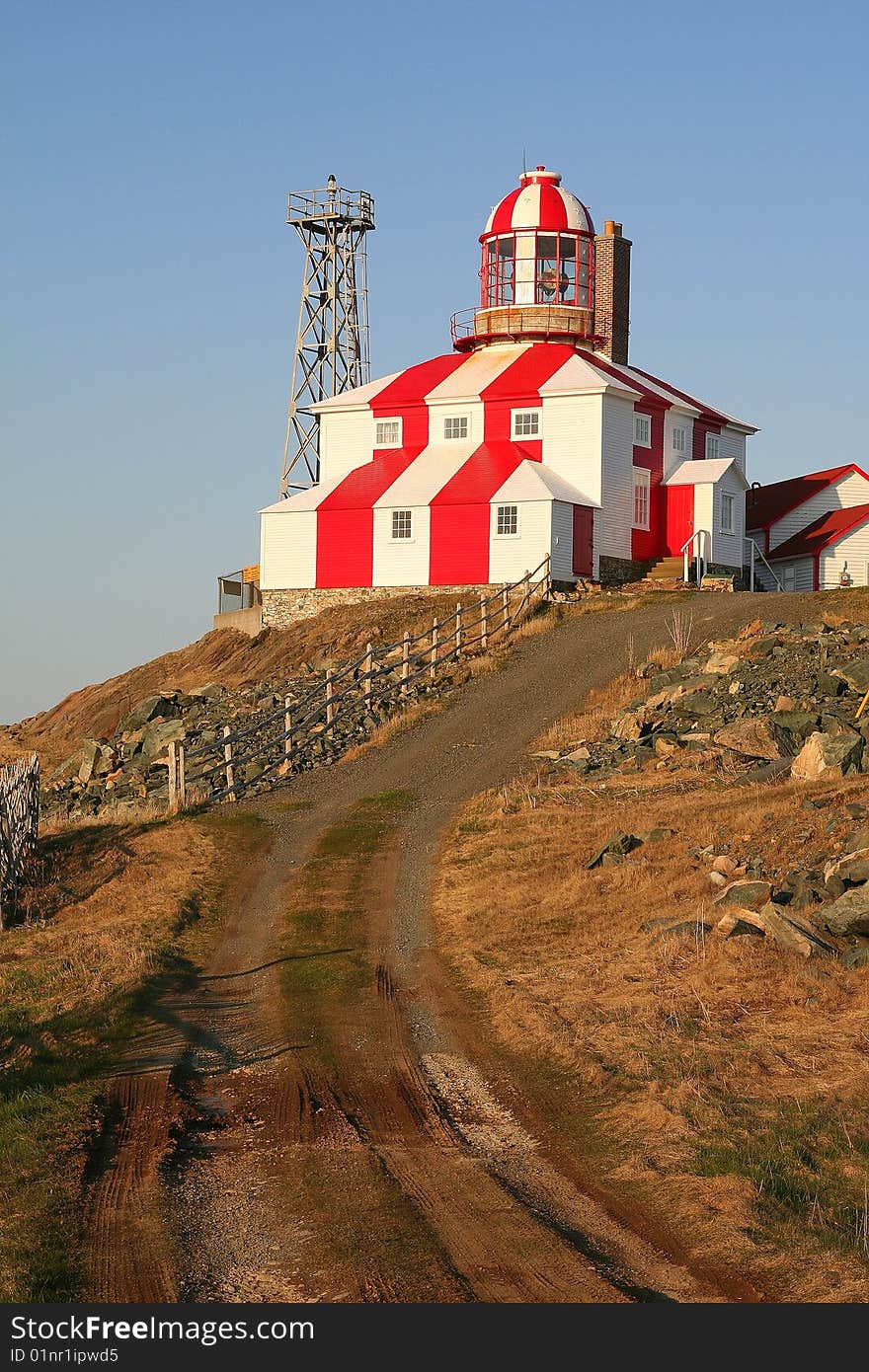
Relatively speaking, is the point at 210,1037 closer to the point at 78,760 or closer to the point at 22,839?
the point at 22,839

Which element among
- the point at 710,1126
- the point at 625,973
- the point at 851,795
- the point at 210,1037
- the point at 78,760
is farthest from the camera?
the point at 78,760

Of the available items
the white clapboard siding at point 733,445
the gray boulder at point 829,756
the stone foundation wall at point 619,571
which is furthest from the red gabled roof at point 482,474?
the gray boulder at point 829,756

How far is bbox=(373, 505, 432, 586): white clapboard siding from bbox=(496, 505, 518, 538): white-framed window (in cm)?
234

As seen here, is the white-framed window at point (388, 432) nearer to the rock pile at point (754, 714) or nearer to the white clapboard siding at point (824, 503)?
the white clapboard siding at point (824, 503)

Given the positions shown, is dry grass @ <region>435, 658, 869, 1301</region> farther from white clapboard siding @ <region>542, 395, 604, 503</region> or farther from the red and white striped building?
white clapboard siding @ <region>542, 395, 604, 503</region>

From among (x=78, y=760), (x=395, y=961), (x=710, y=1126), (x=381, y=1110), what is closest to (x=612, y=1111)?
(x=710, y=1126)

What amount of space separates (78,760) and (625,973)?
2719 cm

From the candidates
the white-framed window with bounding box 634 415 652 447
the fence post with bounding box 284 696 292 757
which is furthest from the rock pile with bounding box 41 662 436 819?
the white-framed window with bounding box 634 415 652 447

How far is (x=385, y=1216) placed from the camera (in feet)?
32.7

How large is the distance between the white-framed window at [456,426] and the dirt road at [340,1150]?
3188 cm

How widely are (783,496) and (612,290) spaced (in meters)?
9.50

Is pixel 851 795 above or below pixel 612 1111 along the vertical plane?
above

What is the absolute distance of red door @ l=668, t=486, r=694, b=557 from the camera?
51281 mm

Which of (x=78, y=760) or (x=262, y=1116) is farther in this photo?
(x=78, y=760)
